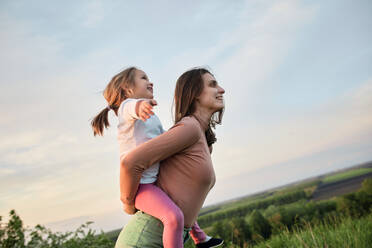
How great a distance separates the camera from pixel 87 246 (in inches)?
208

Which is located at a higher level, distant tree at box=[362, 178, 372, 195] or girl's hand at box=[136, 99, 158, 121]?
girl's hand at box=[136, 99, 158, 121]

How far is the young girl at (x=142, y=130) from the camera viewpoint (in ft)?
6.30

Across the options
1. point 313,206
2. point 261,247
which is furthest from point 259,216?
point 261,247

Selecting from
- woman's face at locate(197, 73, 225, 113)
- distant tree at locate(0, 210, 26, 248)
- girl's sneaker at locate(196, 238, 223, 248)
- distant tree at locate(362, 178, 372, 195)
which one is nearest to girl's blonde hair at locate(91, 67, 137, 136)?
woman's face at locate(197, 73, 225, 113)

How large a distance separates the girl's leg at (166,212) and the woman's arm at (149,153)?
10 cm

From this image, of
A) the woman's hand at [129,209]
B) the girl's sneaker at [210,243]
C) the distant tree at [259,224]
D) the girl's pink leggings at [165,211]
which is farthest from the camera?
the distant tree at [259,224]

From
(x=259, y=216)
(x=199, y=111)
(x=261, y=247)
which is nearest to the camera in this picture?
(x=199, y=111)

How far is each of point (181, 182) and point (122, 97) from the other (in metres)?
1.09

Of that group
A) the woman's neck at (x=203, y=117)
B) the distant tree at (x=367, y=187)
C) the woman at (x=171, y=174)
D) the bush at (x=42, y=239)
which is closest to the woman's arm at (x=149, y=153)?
the woman at (x=171, y=174)

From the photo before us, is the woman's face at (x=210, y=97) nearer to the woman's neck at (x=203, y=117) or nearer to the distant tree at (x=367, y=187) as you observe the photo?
the woman's neck at (x=203, y=117)

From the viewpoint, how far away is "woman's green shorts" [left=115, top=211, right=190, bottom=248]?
1958 mm

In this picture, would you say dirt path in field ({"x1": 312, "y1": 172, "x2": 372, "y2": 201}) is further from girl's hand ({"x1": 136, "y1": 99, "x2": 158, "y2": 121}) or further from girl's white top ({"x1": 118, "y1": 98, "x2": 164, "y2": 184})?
girl's hand ({"x1": 136, "y1": 99, "x2": 158, "y2": 121})

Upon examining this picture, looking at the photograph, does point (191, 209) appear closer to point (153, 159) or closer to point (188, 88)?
point (153, 159)

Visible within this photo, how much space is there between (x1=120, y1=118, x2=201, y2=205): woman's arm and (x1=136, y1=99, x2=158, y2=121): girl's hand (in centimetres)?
17
